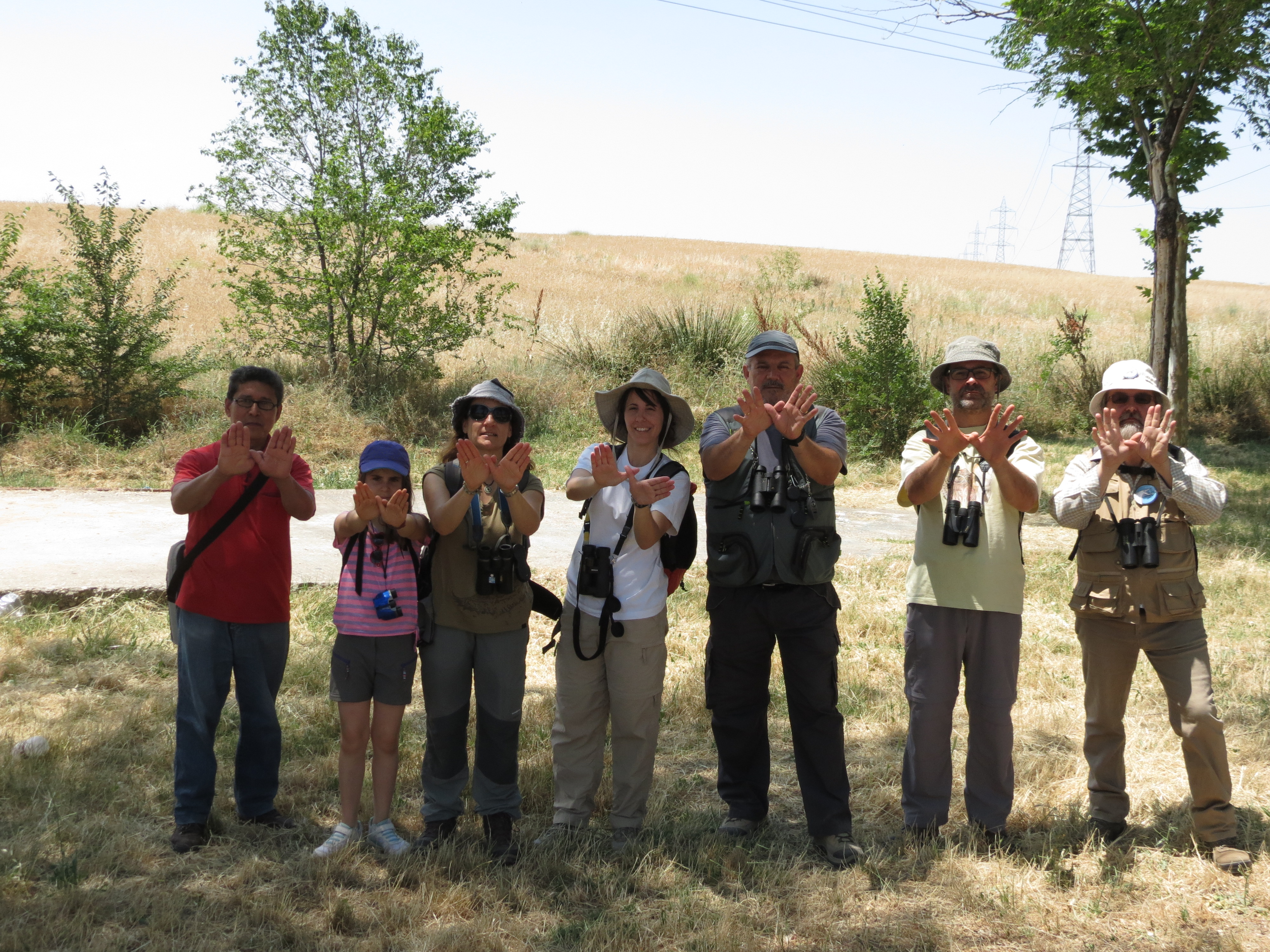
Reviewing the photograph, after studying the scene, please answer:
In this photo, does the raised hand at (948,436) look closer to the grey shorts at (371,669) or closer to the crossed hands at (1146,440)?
the crossed hands at (1146,440)

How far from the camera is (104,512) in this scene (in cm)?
865

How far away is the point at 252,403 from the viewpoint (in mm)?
3814

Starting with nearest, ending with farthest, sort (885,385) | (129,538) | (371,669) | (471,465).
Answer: (471,465), (371,669), (129,538), (885,385)

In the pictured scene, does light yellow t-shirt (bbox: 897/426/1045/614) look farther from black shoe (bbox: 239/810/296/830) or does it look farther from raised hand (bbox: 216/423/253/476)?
black shoe (bbox: 239/810/296/830)

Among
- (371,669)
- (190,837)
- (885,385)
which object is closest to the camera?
(190,837)

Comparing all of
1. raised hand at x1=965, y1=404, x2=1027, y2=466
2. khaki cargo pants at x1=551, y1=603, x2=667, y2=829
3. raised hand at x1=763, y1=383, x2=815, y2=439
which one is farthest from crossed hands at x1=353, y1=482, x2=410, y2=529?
raised hand at x1=965, y1=404, x2=1027, y2=466

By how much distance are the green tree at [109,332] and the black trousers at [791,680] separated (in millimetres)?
10167

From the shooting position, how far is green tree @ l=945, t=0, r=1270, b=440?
1025cm

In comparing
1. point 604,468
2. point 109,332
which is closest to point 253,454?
point 604,468

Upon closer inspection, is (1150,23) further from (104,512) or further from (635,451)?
(104,512)

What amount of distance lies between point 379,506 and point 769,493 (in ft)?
4.95

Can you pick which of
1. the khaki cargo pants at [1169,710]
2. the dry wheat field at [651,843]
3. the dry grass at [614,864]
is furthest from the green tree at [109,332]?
the khaki cargo pants at [1169,710]

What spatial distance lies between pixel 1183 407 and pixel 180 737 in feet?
42.6

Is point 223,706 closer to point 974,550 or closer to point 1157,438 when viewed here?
point 974,550
